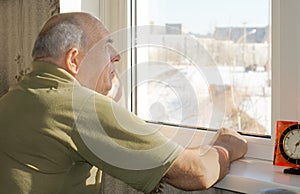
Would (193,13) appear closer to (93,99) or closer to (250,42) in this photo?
(250,42)

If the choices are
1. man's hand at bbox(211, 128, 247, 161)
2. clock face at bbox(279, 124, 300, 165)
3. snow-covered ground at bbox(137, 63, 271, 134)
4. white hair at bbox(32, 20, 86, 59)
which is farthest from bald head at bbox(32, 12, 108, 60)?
→ clock face at bbox(279, 124, 300, 165)

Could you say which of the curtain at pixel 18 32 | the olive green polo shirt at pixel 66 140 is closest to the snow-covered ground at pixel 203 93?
the olive green polo shirt at pixel 66 140

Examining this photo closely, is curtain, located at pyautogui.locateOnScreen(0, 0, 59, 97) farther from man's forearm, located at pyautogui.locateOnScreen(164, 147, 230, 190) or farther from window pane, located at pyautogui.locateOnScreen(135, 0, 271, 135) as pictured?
man's forearm, located at pyautogui.locateOnScreen(164, 147, 230, 190)

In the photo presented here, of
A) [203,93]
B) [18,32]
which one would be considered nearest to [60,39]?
[203,93]

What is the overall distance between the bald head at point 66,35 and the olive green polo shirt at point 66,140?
0.04m

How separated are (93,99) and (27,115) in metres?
0.17

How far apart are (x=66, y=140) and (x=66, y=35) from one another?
10.6 inches

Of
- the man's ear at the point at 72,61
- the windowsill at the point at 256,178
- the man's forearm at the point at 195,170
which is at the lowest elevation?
the windowsill at the point at 256,178

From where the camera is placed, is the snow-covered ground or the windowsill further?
the snow-covered ground

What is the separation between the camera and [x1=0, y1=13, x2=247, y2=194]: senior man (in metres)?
1.05

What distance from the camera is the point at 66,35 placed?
1.18 m

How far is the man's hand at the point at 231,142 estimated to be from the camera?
1357mm

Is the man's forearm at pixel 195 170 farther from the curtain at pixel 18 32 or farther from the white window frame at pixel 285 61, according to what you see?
the curtain at pixel 18 32

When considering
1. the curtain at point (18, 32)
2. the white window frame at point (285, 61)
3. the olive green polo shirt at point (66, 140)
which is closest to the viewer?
the olive green polo shirt at point (66, 140)
